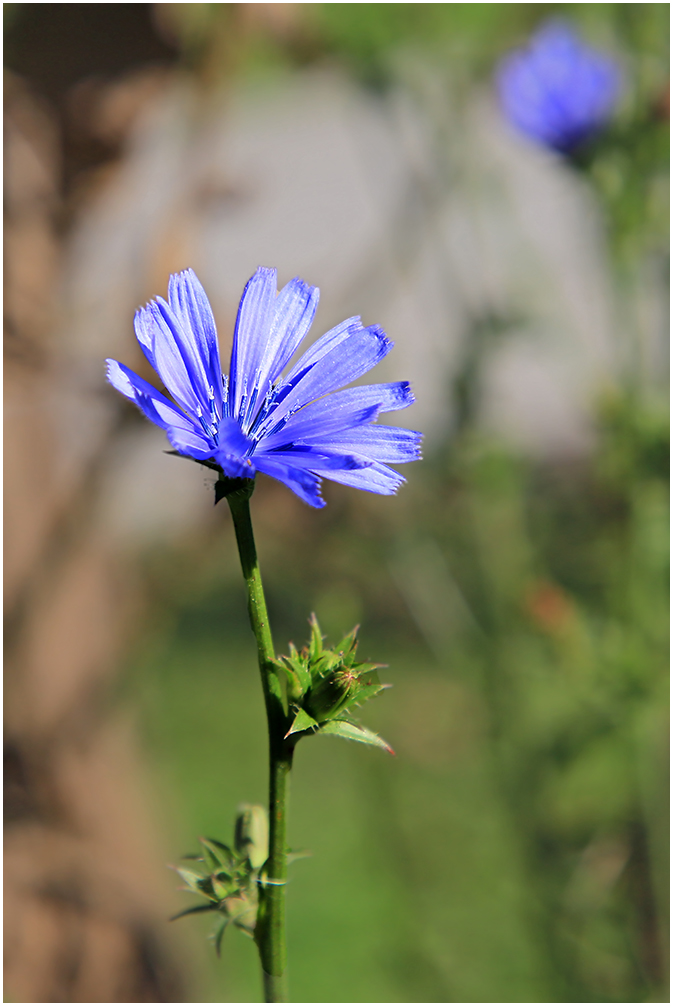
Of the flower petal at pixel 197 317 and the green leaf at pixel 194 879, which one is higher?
the flower petal at pixel 197 317

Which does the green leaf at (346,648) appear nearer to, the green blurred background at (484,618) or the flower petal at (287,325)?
the flower petal at (287,325)

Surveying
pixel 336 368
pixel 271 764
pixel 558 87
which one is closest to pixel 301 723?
pixel 271 764

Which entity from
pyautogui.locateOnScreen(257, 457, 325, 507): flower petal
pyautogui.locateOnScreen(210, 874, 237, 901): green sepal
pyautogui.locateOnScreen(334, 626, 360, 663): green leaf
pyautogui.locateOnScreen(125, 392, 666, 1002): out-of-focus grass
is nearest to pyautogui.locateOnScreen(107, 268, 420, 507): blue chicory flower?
pyautogui.locateOnScreen(257, 457, 325, 507): flower petal

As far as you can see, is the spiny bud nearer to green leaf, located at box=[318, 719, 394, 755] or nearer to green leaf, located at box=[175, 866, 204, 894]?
green leaf, located at box=[318, 719, 394, 755]

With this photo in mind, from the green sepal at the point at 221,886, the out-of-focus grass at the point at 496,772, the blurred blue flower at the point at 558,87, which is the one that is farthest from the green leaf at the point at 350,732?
the blurred blue flower at the point at 558,87

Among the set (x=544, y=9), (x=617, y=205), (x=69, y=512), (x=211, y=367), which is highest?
(x=544, y=9)

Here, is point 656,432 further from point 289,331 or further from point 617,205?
point 289,331

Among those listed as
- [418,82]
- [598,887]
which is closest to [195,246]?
[418,82]
